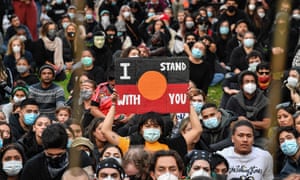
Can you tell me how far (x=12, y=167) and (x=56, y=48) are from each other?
9467 mm

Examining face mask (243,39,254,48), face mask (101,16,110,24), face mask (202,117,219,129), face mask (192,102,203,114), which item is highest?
face mask (101,16,110,24)

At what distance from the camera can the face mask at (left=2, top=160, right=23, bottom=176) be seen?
941 cm

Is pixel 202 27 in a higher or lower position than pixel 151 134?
higher

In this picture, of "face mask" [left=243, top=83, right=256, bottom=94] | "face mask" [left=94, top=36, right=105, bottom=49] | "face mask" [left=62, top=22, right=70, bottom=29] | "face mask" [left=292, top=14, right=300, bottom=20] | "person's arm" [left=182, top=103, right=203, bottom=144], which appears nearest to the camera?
"person's arm" [left=182, top=103, right=203, bottom=144]

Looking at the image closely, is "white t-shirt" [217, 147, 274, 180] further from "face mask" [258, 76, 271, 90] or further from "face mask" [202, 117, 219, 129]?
"face mask" [258, 76, 271, 90]

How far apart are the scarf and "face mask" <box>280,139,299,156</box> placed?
28.3ft

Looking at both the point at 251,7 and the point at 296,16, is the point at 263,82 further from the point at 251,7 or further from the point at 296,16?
the point at 251,7

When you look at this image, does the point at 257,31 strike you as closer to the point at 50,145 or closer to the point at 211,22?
the point at 211,22

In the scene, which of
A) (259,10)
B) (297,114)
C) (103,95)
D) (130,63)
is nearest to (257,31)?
(259,10)

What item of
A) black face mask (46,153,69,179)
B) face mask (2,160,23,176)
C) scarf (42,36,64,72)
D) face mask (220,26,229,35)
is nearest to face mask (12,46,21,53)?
scarf (42,36,64,72)

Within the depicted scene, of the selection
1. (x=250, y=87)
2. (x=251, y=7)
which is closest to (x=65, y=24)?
(x=251, y=7)

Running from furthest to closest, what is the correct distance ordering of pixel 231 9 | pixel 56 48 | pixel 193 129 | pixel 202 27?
1. pixel 231 9
2. pixel 202 27
3. pixel 56 48
4. pixel 193 129

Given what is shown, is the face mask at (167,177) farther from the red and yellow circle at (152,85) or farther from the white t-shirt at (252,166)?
the red and yellow circle at (152,85)

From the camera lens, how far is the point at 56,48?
61.5 ft
